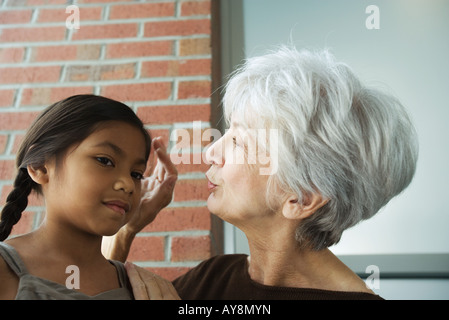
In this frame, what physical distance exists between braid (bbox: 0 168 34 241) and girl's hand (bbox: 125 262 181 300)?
27 centimetres

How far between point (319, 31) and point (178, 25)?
1.60ft

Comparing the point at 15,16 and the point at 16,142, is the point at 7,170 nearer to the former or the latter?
the point at 16,142

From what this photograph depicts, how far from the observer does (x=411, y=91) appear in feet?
4.49

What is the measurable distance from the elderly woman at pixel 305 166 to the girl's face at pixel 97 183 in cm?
16

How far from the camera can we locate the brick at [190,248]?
131 centimetres

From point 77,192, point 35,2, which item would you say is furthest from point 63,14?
point 77,192

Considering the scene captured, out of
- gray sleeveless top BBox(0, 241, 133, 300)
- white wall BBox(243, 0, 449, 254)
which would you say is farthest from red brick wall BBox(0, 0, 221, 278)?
gray sleeveless top BBox(0, 241, 133, 300)

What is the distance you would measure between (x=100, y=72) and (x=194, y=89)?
1.09 feet

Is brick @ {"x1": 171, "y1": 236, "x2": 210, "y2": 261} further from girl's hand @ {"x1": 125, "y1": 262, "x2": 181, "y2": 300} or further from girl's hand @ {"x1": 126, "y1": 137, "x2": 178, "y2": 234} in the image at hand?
girl's hand @ {"x1": 125, "y1": 262, "x2": 181, "y2": 300}

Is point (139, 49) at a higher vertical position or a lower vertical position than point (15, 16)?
lower

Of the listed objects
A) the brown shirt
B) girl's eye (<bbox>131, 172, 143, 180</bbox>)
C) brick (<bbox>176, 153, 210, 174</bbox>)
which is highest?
brick (<bbox>176, 153, 210, 174</bbox>)

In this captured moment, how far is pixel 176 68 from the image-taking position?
1.48 meters

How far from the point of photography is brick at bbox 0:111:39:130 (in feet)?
4.78
